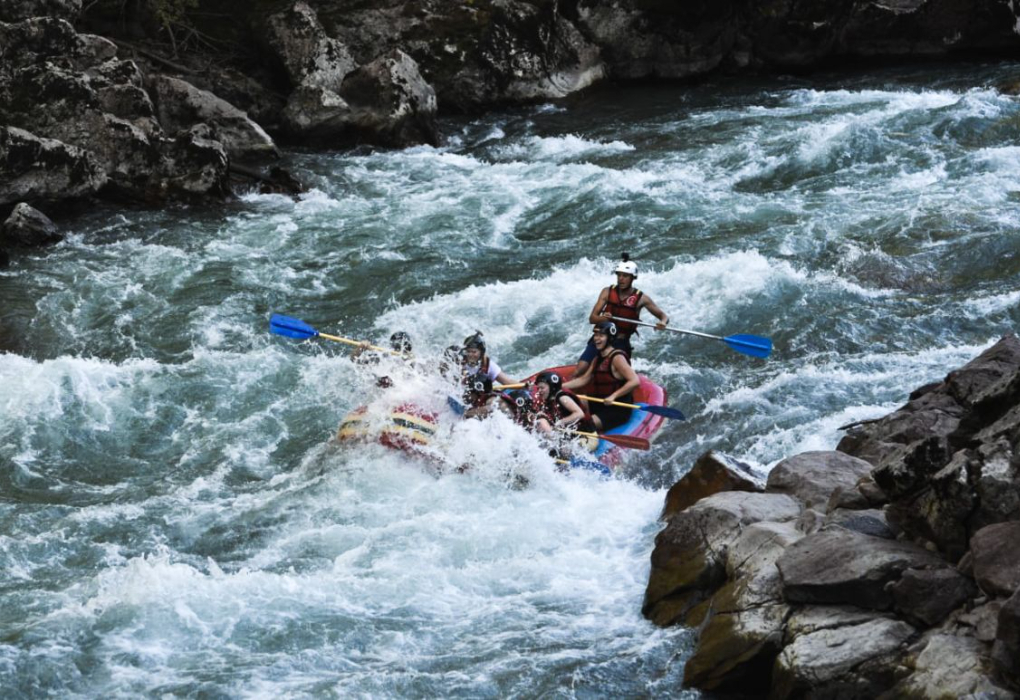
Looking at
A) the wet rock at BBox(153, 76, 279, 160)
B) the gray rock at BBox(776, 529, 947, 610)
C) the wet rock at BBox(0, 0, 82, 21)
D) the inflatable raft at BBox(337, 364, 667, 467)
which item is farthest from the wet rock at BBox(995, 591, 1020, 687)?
the wet rock at BBox(0, 0, 82, 21)

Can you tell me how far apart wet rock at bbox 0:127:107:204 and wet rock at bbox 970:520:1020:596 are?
459 inches

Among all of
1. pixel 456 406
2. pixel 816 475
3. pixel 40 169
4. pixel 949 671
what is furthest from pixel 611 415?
pixel 40 169

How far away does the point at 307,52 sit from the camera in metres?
17.5

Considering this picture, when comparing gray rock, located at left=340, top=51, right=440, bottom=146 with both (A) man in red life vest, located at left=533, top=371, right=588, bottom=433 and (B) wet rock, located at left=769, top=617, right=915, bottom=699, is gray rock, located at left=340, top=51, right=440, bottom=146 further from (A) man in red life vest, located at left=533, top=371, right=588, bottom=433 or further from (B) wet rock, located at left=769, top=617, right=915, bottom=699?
(B) wet rock, located at left=769, top=617, right=915, bottom=699

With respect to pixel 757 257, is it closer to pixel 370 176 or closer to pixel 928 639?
pixel 370 176

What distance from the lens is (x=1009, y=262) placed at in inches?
429

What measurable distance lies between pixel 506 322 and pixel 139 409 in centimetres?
349

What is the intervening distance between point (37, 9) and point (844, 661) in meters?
14.8

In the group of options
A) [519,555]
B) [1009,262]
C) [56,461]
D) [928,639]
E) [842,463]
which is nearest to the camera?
[928,639]

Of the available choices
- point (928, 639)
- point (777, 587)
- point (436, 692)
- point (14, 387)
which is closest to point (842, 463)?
point (777, 587)

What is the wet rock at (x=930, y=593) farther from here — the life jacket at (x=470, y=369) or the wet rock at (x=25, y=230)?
the wet rock at (x=25, y=230)

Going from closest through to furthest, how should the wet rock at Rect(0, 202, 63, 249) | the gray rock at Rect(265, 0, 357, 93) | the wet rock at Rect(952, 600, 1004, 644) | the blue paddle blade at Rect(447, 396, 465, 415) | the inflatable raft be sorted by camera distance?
the wet rock at Rect(952, 600, 1004, 644)
the inflatable raft
the blue paddle blade at Rect(447, 396, 465, 415)
the wet rock at Rect(0, 202, 63, 249)
the gray rock at Rect(265, 0, 357, 93)

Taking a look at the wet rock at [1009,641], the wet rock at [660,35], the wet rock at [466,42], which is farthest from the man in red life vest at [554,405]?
the wet rock at [660,35]

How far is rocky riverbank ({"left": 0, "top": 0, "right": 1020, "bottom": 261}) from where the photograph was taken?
14.3m
